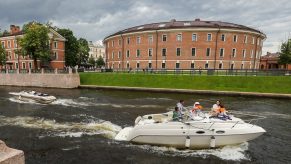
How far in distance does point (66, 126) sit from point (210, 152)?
1042 cm

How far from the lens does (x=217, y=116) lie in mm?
13234

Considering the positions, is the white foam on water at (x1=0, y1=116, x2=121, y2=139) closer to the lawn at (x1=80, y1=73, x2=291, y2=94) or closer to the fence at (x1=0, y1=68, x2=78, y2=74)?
the lawn at (x1=80, y1=73, x2=291, y2=94)

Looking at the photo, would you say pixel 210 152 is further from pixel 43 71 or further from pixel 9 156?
pixel 43 71

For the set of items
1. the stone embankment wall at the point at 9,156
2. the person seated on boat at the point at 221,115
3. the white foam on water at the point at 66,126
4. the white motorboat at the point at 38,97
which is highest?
the stone embankment wall at the point at 9,156

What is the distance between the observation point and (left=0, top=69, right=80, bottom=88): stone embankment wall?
134 feet

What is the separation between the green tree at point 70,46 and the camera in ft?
227

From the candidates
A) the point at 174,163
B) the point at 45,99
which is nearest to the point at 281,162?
the point at 174,163

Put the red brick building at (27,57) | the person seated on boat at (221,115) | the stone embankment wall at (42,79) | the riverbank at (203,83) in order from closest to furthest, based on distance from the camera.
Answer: the person seated on boat at (221,115), the riverbank at (203,83), the stone embankment wall at (42,79), the red brick building at (27,57)

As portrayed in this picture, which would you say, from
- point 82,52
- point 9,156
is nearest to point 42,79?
point 82,52

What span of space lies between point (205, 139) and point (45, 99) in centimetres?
1921

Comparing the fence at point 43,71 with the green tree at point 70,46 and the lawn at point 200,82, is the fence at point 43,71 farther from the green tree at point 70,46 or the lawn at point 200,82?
the green tree at point 70,46

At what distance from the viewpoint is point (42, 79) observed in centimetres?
4353

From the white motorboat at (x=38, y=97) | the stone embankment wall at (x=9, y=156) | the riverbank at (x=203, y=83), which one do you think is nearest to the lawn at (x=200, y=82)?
the riverbank at (x=203, y=83)

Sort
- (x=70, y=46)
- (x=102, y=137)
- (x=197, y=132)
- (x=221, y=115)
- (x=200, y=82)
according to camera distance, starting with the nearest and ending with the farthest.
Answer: (x=197, y=132) < (x=221, y=115) < (x=102, y=137) < (x=200, y=82) < (x=70, y=46)
